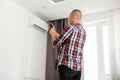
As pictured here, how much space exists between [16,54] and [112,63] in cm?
163

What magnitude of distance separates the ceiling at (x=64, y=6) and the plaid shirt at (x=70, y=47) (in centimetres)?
115

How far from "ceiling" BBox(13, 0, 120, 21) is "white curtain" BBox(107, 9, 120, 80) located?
0.16 m

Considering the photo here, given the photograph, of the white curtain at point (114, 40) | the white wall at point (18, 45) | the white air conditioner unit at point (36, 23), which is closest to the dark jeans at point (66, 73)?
the white wall at point (18, 45)

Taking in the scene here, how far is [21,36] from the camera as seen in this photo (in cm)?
272

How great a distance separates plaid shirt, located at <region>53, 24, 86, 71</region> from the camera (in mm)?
1526

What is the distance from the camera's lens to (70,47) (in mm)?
1554

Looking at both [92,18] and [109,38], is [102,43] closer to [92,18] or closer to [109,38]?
[109,38]

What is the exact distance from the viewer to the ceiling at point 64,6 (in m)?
2.63

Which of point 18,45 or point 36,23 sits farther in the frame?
point 36,23

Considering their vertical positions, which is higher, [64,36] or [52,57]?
[64,36]

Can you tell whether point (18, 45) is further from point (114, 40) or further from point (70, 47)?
point (114, 40)

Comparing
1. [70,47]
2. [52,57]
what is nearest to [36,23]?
[52,57]

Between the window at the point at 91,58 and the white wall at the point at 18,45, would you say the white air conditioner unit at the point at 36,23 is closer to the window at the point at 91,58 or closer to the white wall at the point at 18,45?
the white wall at the point at 18,45

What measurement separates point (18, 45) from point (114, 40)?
5.50 feet
